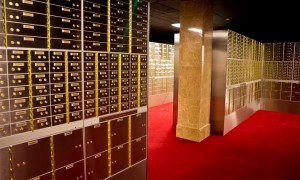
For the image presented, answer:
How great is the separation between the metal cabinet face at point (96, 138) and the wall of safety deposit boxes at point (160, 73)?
563 centimetres

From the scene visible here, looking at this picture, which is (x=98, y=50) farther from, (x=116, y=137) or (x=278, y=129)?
(x=278, y=129)

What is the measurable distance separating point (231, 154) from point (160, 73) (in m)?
4.75

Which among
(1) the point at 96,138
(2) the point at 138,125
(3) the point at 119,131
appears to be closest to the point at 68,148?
(1) the point at 96,138

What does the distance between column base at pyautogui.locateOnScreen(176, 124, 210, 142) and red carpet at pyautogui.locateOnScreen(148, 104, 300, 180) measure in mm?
113

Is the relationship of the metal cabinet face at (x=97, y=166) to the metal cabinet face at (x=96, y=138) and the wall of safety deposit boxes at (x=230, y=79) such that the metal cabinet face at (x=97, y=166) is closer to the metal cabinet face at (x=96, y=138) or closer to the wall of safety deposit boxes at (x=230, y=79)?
the metal cabinet face at (x=96, y=138)

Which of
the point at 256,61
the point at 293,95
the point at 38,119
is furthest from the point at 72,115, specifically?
the point at 293,95

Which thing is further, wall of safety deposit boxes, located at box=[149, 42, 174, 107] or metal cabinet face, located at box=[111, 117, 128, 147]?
wall of safety deposit boxes, located at box=[149, 42, 174, 107]

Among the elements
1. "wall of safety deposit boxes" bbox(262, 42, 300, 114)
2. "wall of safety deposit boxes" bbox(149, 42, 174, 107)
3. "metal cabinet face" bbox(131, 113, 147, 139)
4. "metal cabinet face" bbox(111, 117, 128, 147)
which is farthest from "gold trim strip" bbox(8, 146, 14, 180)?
"wall of safety deposit boxes" bbox(262, 42, 300, 114)

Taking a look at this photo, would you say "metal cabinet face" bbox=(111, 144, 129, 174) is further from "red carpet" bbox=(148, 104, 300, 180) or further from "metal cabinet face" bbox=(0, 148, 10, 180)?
"metal cabinet face" bbox=(0, 148, 10, 180)

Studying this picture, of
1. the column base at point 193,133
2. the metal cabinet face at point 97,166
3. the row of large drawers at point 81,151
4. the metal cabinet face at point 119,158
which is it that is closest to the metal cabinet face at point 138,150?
the row of large drawers at point 81,151

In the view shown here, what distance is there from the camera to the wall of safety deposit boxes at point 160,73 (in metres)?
7.87

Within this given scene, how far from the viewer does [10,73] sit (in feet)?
5.17

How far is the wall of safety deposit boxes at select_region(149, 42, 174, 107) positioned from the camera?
787 centimetres

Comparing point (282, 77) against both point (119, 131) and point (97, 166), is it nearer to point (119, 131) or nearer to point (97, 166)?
point (119, 131)
